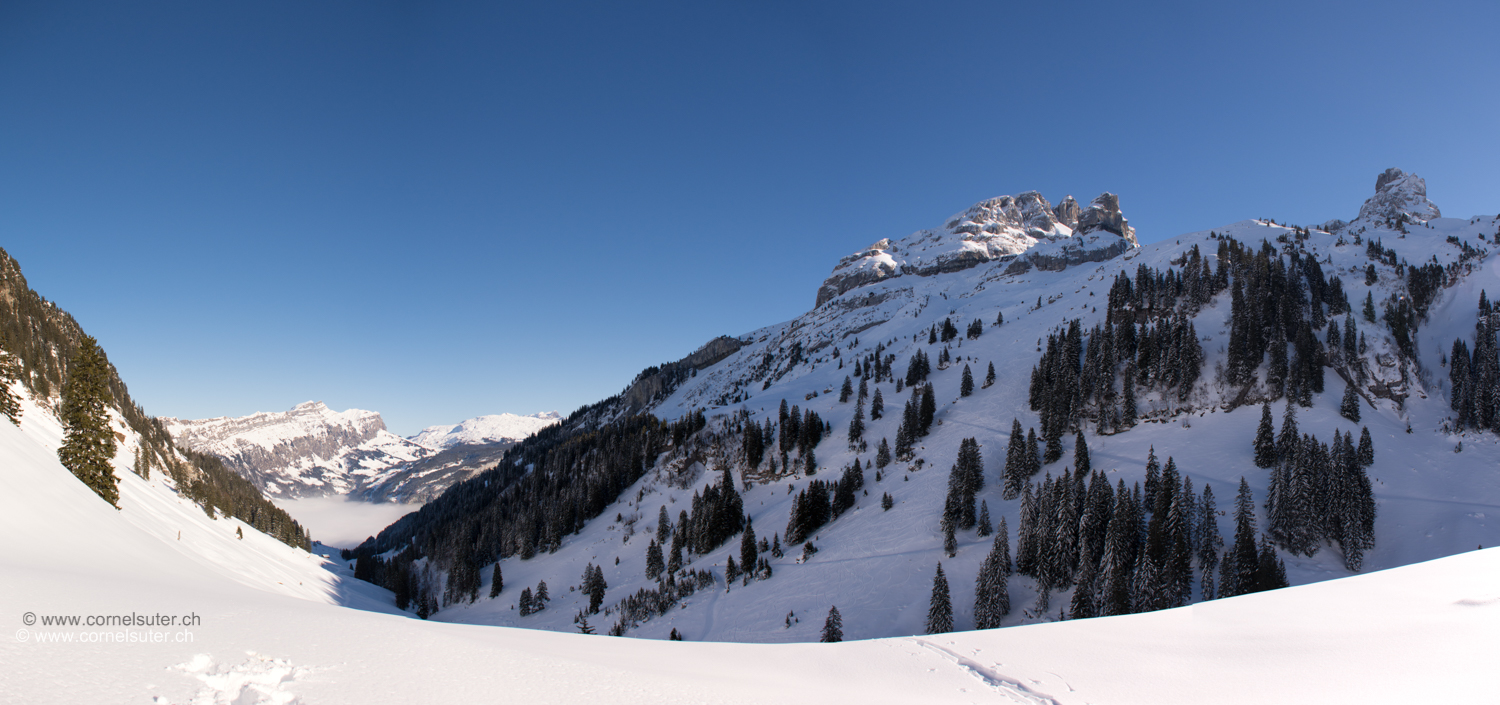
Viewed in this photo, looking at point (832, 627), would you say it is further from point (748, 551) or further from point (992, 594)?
point (748, 551)

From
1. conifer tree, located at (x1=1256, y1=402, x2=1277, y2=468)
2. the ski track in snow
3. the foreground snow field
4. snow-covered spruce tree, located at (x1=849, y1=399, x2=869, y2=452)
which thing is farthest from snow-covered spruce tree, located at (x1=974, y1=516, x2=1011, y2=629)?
snow-covered spruce tree, located at (x1=849, y1=399, x2=869, y2=452)

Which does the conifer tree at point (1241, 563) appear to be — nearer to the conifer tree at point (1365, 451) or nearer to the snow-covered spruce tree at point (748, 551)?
the conifer tree at point (1365, 451)

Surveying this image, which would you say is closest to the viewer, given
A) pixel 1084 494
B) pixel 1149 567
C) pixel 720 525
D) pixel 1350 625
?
pixel 1350 625

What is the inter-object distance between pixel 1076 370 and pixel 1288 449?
27.6 m

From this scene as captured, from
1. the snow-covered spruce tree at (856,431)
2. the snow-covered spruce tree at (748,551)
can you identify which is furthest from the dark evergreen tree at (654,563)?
the snow-covered spruce tree at (856,431)

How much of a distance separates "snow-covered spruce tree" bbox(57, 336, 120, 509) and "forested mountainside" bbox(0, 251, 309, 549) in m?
22.6

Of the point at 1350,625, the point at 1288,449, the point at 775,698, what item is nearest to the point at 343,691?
the point at 775,698

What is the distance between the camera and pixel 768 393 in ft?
399

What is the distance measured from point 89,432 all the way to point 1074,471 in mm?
80654

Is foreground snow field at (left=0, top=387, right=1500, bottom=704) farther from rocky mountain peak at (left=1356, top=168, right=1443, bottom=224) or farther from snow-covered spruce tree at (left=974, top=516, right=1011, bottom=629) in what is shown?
rocky mountain peak at (left=1356, top=168, right=1443, bottom=224)

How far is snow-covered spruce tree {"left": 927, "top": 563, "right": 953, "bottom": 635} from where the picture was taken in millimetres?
39844

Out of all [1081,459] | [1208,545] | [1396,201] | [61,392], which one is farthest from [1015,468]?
[1396,201]

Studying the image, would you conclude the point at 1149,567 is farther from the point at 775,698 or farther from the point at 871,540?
the point at 775,698

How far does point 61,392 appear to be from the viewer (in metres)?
68.4
